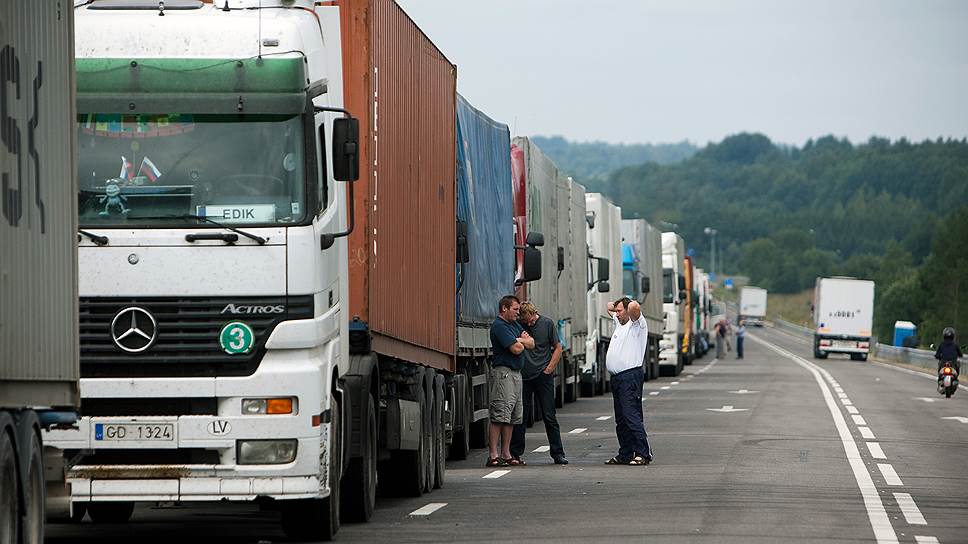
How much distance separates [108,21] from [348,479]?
11.9 feet

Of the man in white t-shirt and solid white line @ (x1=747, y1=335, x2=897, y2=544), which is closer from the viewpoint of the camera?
solid white line @ (x1=747, y1=335, x2=897, y2=544)

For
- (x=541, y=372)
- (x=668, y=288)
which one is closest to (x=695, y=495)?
(x=541, y=372)

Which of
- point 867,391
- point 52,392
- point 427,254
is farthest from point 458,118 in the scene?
point 867,391

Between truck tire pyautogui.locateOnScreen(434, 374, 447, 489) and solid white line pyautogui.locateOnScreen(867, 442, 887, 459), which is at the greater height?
truck tire pyautogui.locateOnScreen(434, 374, 447, 489)

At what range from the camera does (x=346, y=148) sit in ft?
36.7

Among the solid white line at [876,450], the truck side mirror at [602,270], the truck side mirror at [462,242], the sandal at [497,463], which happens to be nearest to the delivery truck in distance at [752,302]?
the truck side mirror at [602,270]

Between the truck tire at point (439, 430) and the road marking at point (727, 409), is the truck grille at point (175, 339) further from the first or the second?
the road marking at point (727, 409)

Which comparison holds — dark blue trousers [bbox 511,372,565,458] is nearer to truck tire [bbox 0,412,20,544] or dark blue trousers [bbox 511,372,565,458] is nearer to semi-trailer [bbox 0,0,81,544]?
semi-trailer [bbox 0,0,81,544]

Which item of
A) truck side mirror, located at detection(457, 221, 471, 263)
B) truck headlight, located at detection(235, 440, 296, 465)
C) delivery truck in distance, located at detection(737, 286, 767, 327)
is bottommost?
delivery truck in distance, located at detection(737, 286, 767, 327)

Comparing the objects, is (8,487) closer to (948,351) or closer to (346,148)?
(346,148)

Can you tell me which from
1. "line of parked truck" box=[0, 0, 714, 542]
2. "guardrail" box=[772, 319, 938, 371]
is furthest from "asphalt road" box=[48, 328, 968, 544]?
"guardrail" box=[772, 319, 938, 371]

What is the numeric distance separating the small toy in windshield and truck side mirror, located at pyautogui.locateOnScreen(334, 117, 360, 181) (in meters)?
1.23

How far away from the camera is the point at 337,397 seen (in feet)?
39.9

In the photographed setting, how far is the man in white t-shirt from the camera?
19500 millimetres
